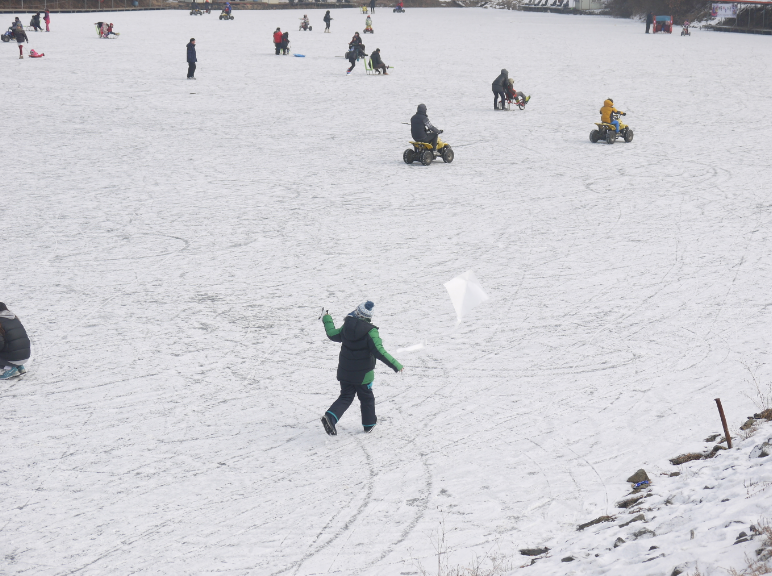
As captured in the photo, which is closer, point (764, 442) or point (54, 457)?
point (764, 442)

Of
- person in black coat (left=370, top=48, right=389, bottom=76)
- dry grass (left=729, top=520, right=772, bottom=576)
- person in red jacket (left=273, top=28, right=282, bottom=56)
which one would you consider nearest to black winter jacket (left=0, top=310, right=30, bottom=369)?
dry grass (left=729, top=520, right=772, bottom=576)

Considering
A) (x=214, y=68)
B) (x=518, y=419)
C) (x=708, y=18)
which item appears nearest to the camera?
(x=518, y=419)

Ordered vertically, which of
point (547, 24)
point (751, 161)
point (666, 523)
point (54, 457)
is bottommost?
point (54, 457)

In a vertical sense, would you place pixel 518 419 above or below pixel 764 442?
below

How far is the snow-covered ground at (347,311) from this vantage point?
6.17 meters

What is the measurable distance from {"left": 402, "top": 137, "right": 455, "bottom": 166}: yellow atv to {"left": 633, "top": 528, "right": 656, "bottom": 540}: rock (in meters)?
12.6

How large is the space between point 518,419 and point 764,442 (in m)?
2.19

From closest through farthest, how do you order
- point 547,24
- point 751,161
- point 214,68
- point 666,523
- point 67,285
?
point 666,523 → point 67,285 → point 751,161 → point 214,68 → point 547,24

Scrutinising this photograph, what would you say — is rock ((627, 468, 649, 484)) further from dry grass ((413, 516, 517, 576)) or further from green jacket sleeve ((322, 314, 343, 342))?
green jacket sleeve ((322, 314, 343, 342))

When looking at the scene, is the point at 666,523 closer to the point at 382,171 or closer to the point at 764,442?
the point at 764,442

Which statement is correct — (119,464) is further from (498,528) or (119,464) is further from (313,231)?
(313,231)

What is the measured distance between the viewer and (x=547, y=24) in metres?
58.7

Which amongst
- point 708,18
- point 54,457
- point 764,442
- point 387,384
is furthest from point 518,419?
point 708,18

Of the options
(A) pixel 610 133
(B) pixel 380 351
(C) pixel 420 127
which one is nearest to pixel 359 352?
(B) pixel 380 351
